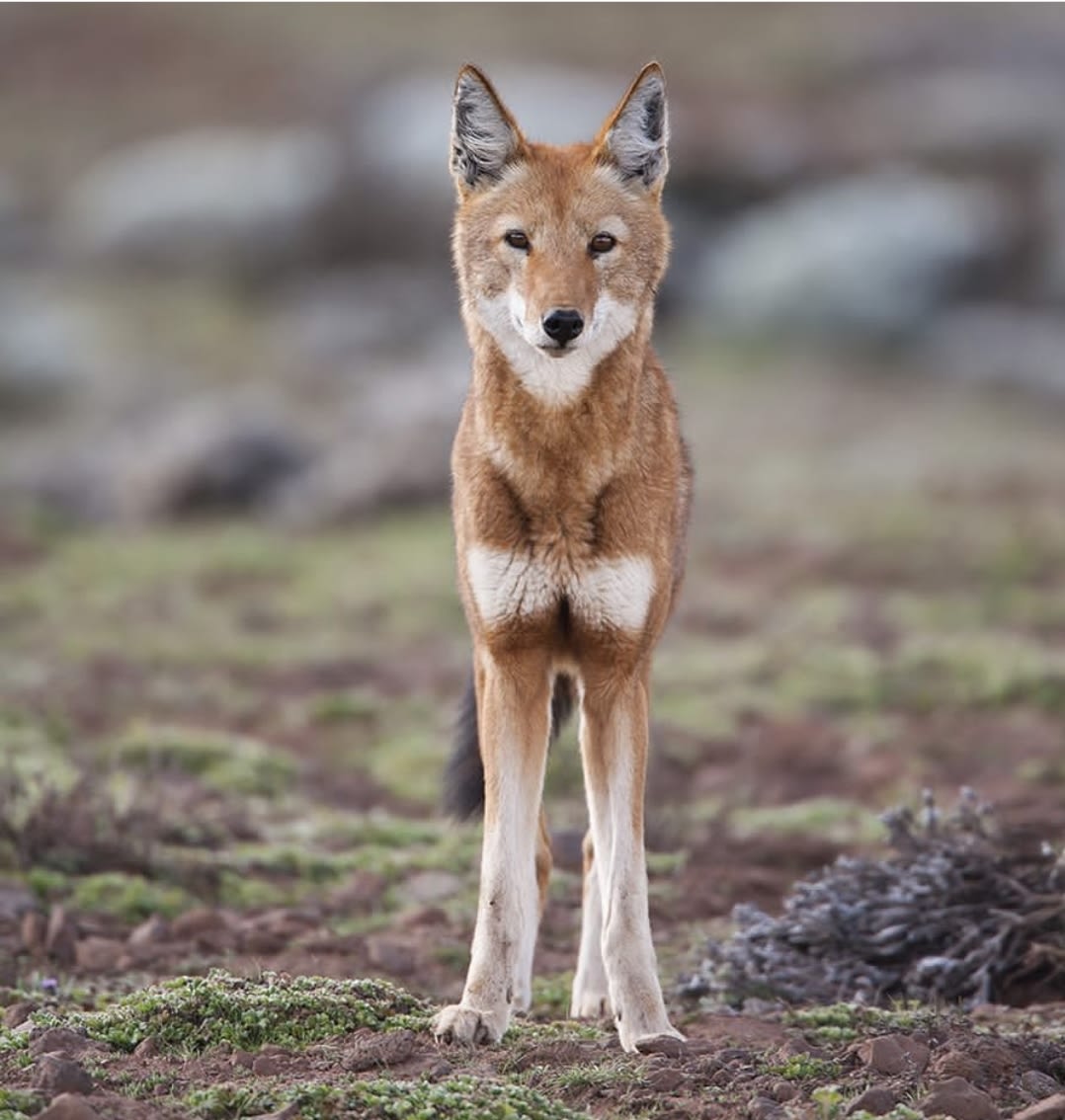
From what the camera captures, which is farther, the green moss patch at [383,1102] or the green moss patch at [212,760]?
the green moss patch at [212,760]

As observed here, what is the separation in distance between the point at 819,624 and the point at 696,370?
10.3 m

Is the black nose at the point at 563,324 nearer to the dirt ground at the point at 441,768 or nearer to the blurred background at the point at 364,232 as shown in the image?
the dirt ground at the point at 441,768

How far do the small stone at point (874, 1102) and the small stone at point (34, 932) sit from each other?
3.45 m

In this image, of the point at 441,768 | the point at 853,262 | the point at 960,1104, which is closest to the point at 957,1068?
the point at 960,1104

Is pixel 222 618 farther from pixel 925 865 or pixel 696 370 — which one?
pixel 696 370

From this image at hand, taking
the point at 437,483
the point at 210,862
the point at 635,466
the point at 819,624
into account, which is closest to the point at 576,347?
the point at 635,466

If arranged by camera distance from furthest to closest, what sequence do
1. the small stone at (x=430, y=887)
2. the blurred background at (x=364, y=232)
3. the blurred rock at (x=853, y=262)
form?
the blurred rock at (x=853, y=262), the blurred background at (x=364, y=232), the small stone at (x=430, y=887)

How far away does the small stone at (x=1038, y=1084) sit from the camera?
16.5ft

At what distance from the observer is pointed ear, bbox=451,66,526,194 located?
19.7 feet

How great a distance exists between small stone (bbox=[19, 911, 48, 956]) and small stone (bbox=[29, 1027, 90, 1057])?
1.77 meters

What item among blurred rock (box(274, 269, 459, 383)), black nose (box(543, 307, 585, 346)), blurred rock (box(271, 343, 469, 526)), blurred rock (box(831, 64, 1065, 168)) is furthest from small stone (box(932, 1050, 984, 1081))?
blurred rock (box(831, 64, 1065, 168))

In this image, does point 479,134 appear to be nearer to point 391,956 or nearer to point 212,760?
point 391,956

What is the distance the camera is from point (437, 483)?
57.5ft

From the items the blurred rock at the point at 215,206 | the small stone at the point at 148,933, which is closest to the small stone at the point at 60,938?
the small stone at the point at 148,933
